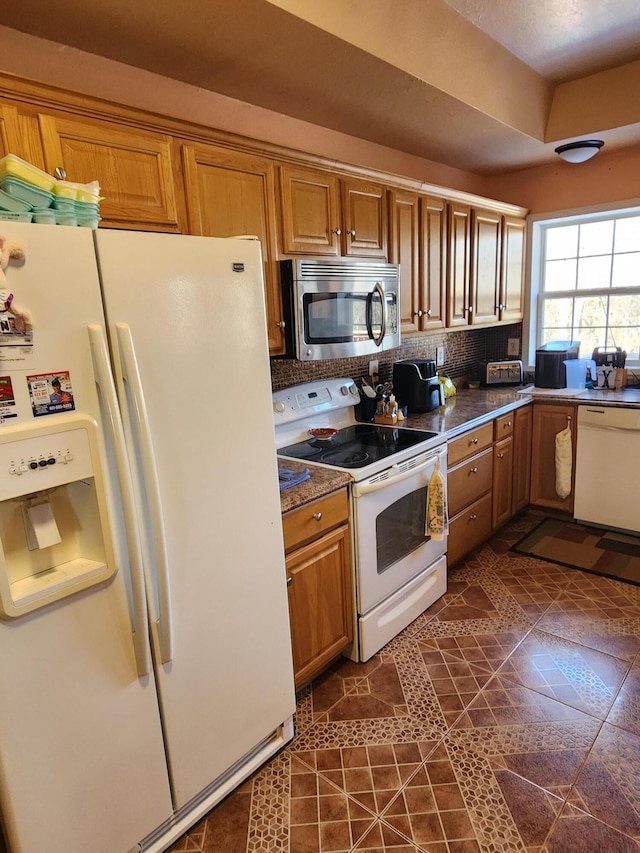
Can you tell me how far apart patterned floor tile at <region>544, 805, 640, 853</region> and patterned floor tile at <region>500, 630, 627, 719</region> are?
0.48 metres

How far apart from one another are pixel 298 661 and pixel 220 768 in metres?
0.46

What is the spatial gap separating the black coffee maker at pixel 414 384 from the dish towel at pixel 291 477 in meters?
1.22

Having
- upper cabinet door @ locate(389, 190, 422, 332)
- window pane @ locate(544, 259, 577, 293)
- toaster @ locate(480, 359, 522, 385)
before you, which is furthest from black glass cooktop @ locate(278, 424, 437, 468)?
window pane @ locate(544, 259, 577, 293)

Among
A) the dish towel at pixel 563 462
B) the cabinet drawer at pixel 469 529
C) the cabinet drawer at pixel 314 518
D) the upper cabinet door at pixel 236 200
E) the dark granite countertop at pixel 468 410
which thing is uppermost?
the upper cabinet door at pixel 236 200

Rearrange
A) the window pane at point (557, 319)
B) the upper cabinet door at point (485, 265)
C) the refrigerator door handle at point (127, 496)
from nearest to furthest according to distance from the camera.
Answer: the refrigerator door handle at point (127, 496)
the upper cabinet door at point (485, 265)
the window pane at point (557, 319)

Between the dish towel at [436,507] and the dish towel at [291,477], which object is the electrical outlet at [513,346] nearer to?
the dish towel at [436,507]

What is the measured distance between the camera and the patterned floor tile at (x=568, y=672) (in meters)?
2.10

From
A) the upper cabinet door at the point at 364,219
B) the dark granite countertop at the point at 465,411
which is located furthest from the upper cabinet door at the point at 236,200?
the dark granite countertop at the point at 465,411

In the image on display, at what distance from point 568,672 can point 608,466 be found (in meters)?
1.65

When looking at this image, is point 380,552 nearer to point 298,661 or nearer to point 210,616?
point 298,661

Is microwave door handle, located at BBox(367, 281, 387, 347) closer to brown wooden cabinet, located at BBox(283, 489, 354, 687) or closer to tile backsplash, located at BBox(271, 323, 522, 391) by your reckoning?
tile backsplash, located at BBox(271, 323, 522, 391)

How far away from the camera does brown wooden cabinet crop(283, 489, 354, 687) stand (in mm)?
1960

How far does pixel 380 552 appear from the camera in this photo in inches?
92.7

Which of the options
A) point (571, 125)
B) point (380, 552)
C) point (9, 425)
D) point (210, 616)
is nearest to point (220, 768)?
point (210, 616)
